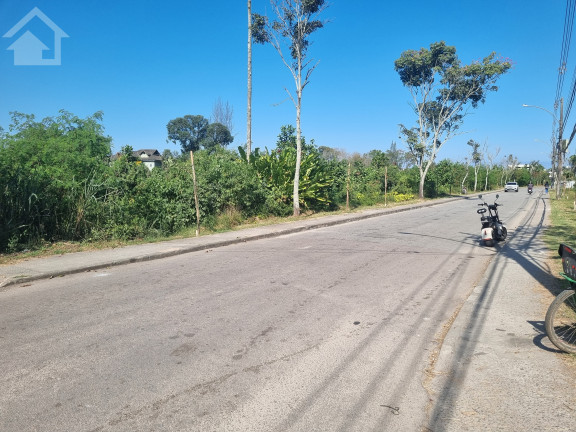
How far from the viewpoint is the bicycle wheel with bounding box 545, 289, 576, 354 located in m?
3.97

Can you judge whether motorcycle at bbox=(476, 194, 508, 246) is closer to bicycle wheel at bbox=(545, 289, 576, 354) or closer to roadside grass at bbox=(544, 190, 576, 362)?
roadside grass at bbox=(544, 190, 576, 362)

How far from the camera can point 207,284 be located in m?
6.76

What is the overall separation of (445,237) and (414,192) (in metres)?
27.8

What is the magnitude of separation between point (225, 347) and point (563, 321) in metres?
3.68

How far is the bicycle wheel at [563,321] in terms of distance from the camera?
3.97 m

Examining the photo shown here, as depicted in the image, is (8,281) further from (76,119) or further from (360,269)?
(76,119)

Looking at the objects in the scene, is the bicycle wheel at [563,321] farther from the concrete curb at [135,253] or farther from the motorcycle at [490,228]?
the concrete curb at [135,253]

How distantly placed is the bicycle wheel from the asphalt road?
3.77 feet

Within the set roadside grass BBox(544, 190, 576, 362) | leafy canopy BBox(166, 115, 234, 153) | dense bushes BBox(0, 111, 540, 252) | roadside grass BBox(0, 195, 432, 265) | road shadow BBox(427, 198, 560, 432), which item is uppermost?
leafy canopy BBox(166, 115, 234, 153)

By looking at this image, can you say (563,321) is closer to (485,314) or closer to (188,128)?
(485,314)

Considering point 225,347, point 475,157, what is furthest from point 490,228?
point 475,157

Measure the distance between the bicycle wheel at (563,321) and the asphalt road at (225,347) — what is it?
1.15 m

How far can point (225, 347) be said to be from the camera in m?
4.16

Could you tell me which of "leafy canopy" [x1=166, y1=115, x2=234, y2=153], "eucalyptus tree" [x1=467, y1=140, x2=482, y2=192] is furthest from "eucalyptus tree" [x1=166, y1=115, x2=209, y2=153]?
"eucalyptus tree" [x1=467, y1=140, x2=482, y2=192]
